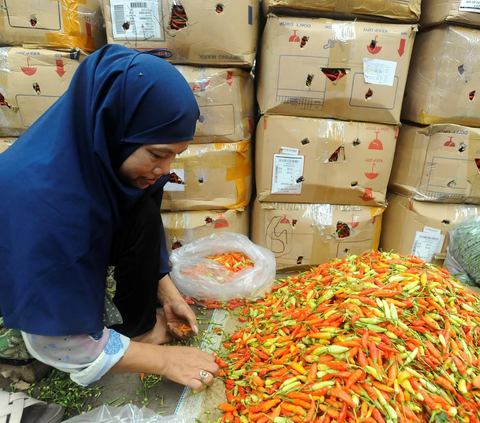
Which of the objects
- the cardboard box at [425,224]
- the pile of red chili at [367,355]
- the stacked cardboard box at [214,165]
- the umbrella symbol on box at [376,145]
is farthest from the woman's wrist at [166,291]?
the cardboard box at [425,224]

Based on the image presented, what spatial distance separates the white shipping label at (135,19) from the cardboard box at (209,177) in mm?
610

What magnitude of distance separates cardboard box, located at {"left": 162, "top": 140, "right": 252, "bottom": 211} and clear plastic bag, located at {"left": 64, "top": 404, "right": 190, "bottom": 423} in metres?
1.09

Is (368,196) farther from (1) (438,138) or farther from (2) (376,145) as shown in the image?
(1) (438,138)

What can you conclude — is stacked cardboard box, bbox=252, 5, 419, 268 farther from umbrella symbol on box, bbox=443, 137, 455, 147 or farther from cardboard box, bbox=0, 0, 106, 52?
cardboard box, bbox=0, 0, 106, 52

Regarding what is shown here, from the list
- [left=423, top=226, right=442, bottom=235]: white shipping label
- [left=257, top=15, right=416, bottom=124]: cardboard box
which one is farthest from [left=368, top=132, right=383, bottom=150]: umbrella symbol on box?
[left=423, top=226, right=442, bottom=235]: white shipping label

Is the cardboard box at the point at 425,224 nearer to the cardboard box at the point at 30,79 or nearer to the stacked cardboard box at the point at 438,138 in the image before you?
the stacked cardboard box at the point at 438,138

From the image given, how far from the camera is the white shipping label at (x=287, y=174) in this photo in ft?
6.23

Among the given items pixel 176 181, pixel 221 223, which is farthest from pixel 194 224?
pixel 176 181

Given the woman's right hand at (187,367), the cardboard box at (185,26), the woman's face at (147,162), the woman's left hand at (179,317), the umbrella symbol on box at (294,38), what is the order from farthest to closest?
the umbrella symbol on box at (294,38) → the cardboard box at (185,26) → the woman's left hand at (179,317) → the woman's right hand at (187,367) → the woman's face at (147,162)

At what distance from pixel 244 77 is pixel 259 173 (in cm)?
56

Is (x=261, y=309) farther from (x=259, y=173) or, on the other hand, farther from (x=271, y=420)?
(x=259, y=173)

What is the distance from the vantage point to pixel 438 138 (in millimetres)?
1866

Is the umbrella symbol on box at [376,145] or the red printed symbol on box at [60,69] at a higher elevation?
the red printed symbol on box at [60,69]

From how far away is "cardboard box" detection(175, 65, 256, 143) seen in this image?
5.73 feet
